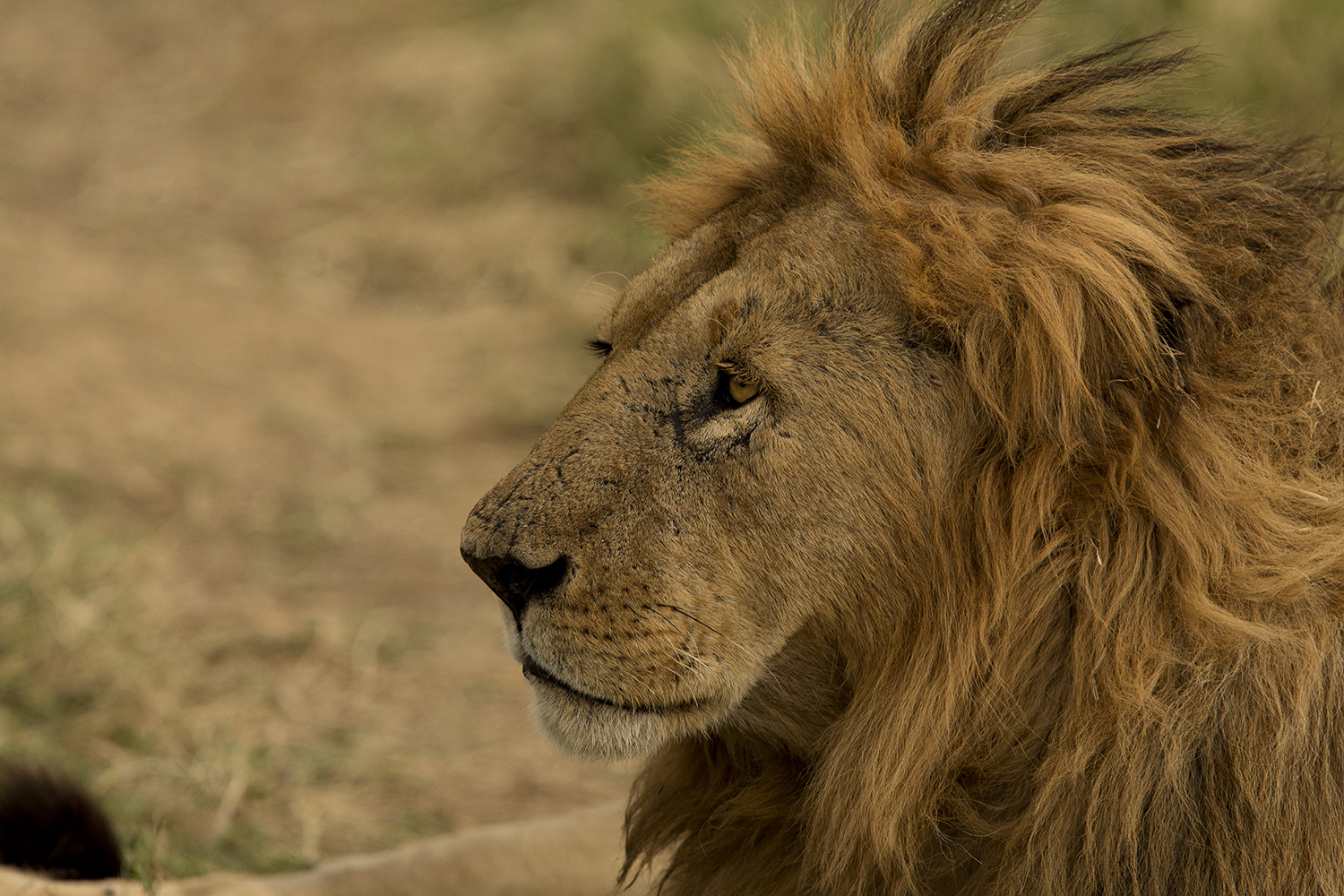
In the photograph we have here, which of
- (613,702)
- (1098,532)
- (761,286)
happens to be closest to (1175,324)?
(1098,532)

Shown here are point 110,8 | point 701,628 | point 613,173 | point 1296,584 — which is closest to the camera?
point 1296,584

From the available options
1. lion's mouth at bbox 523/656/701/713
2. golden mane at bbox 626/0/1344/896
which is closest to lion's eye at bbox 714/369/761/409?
golden mane at bbox 626/0/1344/896

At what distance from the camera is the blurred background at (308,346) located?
3574 millimetres

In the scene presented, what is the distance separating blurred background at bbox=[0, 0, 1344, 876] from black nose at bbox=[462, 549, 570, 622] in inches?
35.3

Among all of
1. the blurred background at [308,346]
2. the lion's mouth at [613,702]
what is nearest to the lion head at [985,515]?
the lion's mouth at [613,702]

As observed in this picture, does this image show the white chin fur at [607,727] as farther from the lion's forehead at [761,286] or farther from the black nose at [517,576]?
the lion's forehead at [761,286]

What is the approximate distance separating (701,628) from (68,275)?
595 centimetres

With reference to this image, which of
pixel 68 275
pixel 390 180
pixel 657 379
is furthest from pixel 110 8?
pixel 657 379

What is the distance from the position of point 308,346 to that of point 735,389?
500 centimetres

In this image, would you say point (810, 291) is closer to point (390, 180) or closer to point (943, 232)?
point (943, 232)

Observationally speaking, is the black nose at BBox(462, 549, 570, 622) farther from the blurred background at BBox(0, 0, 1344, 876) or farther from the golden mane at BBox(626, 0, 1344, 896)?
the blurred background at BBox(0, 0, 1344, 876)

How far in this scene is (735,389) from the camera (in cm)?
194

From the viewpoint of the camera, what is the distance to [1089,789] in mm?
1764

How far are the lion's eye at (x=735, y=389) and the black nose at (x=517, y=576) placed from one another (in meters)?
0.32
